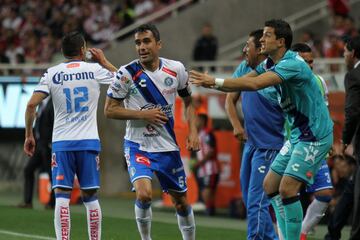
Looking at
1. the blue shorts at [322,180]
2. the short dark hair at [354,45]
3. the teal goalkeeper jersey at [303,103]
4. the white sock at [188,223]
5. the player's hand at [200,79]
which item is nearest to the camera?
the player's hand at [200,79]

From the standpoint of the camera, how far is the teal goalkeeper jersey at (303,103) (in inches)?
426

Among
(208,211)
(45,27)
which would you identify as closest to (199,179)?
(208,211)

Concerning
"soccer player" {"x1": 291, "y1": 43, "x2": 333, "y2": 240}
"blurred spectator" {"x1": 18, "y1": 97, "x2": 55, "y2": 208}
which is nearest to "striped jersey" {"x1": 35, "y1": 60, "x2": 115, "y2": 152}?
"soccer player" {"x1": 291, "y1": 43, "x2": 333, "y2": 240}

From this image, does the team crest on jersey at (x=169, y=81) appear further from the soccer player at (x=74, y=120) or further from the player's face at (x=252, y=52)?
the player's face at (x=252, y=52)

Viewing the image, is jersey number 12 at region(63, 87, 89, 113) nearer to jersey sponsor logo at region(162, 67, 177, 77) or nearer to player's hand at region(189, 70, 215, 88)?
jersey sponsor logo at region(162, 67, 177, 77)

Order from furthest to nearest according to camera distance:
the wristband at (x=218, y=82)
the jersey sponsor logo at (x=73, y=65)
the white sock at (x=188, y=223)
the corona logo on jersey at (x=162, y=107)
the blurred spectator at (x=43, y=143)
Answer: the blurred spectator at (x=43, y=143) < the jersey sponsor logo at (x=73, y=65) < the white sock at (x=188, y=223) < the corona logo on jersey at (x=162, y=107) < the wristband at (x=218, y=82)

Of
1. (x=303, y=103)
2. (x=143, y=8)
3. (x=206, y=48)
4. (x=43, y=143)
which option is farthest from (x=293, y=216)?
(x=143, y=8)

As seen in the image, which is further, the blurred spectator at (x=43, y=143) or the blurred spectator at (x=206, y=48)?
the blurred spectator at (x=206, y=48)

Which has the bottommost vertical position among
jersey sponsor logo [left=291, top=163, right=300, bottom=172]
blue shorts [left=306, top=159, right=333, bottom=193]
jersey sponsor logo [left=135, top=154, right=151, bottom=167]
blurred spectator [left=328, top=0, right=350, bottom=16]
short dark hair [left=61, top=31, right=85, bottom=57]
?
blue shorts [left=306, top=159, right=333, bottom=193]

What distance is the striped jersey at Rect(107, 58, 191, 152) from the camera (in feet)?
38.3

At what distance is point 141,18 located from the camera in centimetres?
2730

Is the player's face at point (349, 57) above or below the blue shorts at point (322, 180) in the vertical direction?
above

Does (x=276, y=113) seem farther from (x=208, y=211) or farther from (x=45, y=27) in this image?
(x=45, y=27)

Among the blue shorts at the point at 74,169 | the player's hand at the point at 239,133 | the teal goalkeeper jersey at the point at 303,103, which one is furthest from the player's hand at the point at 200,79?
the player's hand at the point at 239,133
